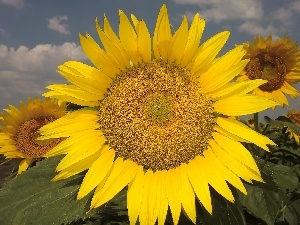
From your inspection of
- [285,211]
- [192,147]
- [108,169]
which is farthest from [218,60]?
[285,211]

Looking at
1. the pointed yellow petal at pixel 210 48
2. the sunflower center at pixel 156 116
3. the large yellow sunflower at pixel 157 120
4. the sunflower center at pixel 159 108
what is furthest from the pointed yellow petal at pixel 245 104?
the sunflower center at pixel 159 108

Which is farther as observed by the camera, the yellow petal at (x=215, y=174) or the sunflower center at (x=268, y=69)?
the sunflower center at (x=268, y=69)

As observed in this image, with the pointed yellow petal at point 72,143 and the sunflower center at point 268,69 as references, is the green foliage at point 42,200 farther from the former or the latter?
the sunflower center at point 268,69

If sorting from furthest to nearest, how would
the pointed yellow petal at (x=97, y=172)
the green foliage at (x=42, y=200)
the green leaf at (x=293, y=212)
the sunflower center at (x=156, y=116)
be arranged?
1. the green leaf at (x=293, y=212)
2. the sunflower center at (x=156, y=116)
3. the pointed yellow petal at (x=97, y=172)
4. the green foliage at (x=42, y=200)

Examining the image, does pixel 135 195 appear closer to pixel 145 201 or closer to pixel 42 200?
pixel 145 201

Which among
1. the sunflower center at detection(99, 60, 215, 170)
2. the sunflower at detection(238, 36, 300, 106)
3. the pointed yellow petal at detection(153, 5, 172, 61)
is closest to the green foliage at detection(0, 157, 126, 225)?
the sunflower center at detection(99, 60, 215, 170)

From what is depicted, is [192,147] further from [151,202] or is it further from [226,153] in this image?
[151,202]

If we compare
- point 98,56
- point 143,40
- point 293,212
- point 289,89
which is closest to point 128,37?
point 143,40

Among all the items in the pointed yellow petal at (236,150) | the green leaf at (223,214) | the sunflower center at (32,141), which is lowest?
the green leaf at (223,214)
